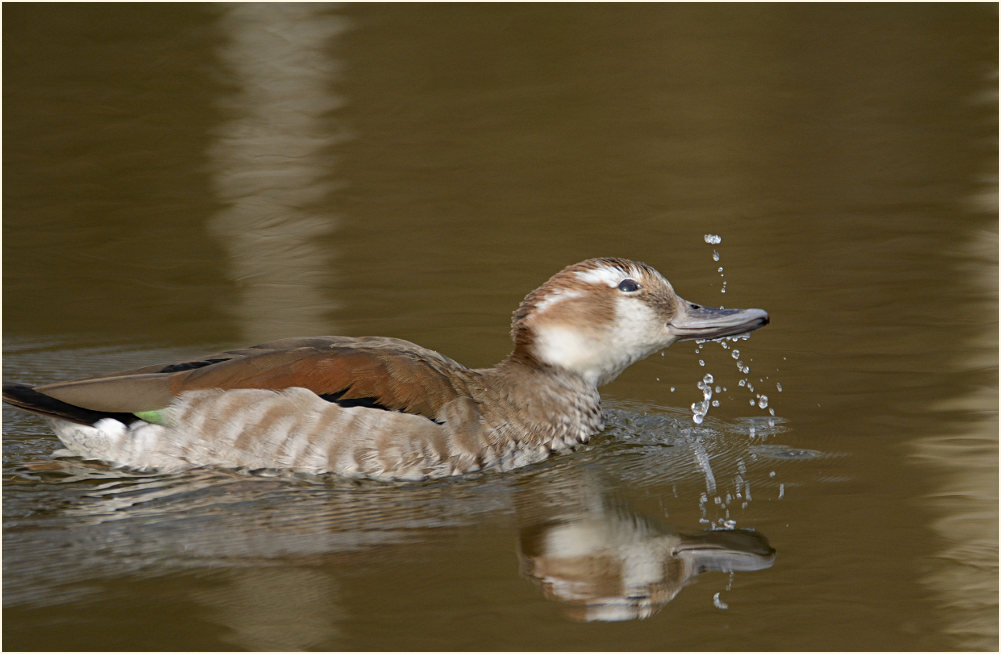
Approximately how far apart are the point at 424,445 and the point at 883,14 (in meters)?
14.3

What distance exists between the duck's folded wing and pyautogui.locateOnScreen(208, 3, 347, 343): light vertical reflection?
7.38 ft

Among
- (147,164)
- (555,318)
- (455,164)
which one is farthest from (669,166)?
(555,318)

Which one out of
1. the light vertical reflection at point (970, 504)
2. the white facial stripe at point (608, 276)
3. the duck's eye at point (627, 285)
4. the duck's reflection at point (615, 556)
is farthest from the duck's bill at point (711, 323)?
the duck's reflection at point (615, 556)

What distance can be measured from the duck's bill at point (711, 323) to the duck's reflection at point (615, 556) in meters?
1.35

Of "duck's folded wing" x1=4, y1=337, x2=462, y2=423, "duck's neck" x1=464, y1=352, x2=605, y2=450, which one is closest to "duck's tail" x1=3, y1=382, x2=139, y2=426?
"duck's folded wing" x1=4, y1=337, x2=462, y2=423

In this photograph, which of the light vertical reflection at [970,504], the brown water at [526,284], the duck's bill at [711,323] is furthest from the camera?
the duck's bill at [711,323]

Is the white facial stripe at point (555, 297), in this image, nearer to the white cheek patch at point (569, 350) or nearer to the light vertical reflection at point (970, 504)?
the white cheek patch at point (569, 350)

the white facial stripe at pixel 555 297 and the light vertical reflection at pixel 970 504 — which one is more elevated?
the white facial stripe at pixel 555 297

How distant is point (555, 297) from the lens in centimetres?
813

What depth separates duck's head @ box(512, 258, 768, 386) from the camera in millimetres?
8047

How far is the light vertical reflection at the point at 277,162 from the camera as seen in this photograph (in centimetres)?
1080

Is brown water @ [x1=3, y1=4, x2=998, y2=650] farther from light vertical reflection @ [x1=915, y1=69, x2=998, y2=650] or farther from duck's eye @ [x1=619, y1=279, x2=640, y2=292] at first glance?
duck's eye @ [x1=619, y1=279, x2=640, y2=292]

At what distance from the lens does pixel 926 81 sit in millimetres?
16641

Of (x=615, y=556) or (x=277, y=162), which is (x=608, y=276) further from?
(x=277, y=162)
